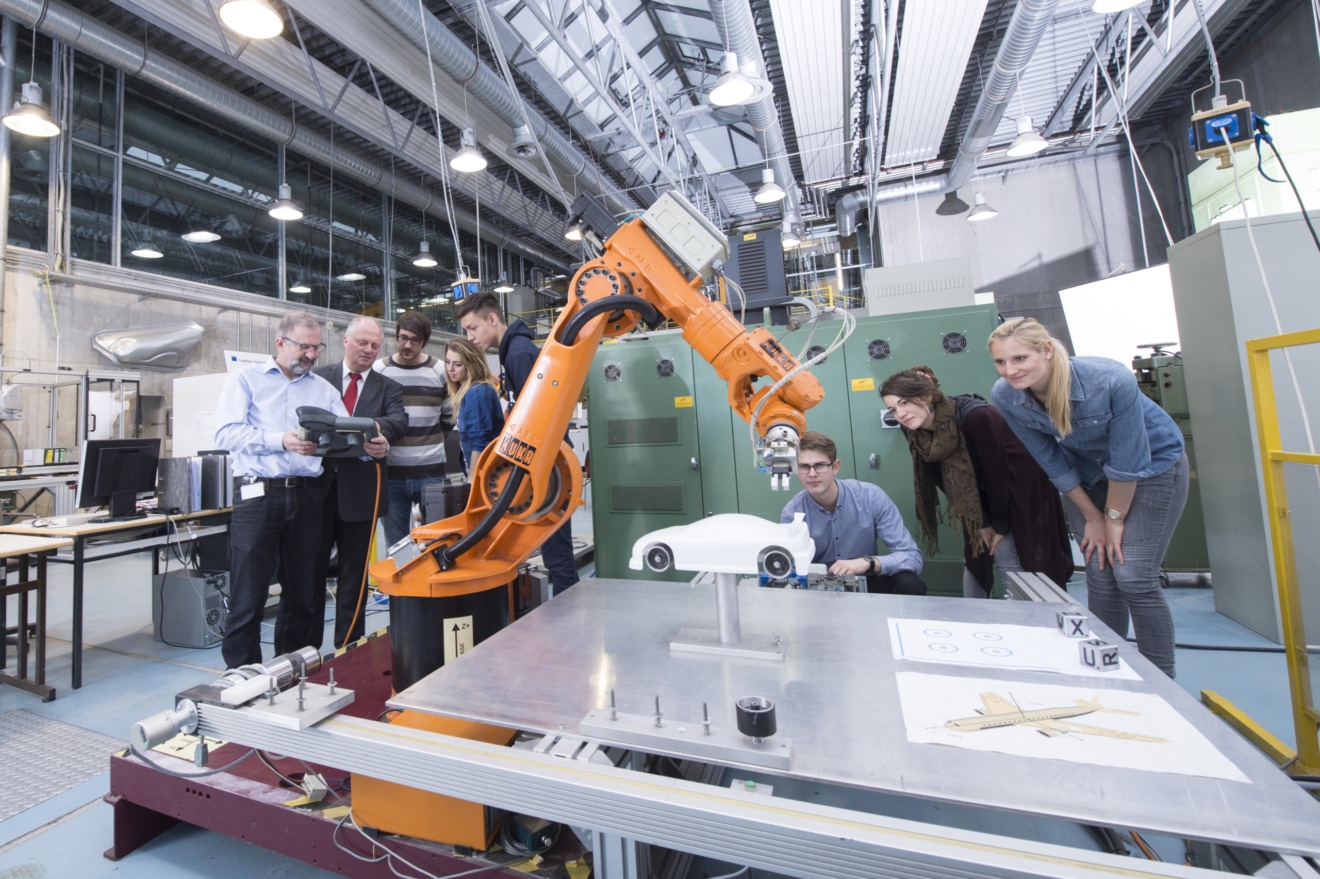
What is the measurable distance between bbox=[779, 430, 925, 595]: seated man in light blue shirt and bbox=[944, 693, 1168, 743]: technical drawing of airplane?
1.33 metres

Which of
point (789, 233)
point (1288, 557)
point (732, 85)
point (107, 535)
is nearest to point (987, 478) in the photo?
point (1288, 557)

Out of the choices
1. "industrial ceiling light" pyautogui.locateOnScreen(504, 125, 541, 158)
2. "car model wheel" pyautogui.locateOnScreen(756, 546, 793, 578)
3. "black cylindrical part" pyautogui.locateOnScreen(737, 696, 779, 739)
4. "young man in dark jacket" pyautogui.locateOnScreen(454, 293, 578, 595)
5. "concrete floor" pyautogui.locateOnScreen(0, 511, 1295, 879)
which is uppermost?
"industrial ceiling light" pyautogui.locateOnScreen(504, 125, 541, 158)

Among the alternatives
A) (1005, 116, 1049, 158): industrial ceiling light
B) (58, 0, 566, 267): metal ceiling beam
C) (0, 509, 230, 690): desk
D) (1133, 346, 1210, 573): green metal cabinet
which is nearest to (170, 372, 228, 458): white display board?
(0, 509, 230, 690): desk

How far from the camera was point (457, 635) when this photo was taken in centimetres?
156

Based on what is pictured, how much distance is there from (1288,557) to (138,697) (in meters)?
4.41

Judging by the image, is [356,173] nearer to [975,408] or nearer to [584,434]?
[584,434]

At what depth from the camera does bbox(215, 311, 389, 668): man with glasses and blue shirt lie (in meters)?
2.17

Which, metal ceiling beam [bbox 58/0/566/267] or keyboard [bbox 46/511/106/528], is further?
metal ceiling beam [bbox 58/0/566/267]

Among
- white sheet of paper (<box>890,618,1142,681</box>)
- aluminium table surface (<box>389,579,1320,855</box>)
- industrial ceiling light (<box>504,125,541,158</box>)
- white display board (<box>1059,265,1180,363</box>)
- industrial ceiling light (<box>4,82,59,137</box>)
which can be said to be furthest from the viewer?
white display board (<box>1059,265,1180,363</box>)

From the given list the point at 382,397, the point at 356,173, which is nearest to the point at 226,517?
the point at 382,397

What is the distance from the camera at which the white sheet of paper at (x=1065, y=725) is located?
734 mm

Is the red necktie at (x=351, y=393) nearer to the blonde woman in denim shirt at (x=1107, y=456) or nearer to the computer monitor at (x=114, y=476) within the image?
the computer monitor at (x=114, y=476)

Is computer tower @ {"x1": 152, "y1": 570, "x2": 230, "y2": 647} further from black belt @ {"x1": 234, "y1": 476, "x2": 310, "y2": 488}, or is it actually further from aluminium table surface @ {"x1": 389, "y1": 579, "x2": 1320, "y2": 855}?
aluminium table surface @ {"x1": 389, "y1": 579, "x2": 1320, "y2": 855}

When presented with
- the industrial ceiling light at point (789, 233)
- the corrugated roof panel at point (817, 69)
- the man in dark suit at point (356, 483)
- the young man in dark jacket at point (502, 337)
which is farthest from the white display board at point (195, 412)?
the industrial ceiling light at point (789, 233)
